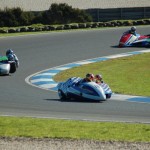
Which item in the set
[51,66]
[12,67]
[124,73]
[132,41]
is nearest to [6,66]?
[12,67]

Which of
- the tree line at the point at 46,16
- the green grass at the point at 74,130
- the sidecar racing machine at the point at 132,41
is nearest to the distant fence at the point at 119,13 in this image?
the tree line at the point at 46,16

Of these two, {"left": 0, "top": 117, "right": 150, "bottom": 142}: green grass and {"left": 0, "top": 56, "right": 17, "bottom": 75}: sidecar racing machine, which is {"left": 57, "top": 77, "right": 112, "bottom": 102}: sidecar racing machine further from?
{"left": 0, "top": 56, "right": 17, "bottom": 75}: sidecar racing machine

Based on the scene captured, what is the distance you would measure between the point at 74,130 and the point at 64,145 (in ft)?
3.77

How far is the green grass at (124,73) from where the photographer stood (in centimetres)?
1684

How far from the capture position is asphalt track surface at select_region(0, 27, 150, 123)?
13.2 meters

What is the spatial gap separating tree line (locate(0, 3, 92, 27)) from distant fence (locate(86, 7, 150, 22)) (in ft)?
2.15

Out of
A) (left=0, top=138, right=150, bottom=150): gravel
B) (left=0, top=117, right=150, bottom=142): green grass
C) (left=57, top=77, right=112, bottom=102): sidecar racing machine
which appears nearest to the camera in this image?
(left=0, top=138, right=150, bottom=150): gravel

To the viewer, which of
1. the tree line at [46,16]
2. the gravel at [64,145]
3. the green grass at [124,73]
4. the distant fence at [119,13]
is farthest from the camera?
the distant fence at [119,13]

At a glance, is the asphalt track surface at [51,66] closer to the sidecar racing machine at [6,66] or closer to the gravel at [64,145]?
the sidecar racing machine at [6,66]

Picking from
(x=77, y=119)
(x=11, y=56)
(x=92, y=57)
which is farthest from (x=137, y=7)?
(x=77, y=119)

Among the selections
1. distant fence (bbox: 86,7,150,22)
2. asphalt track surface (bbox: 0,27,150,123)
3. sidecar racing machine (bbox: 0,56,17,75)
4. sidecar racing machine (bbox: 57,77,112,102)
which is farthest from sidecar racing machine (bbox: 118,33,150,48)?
sidecar racing machine (bbox: 57,77,112,102)

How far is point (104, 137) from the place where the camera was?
10227 mm

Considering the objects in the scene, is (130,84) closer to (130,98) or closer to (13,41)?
(130,98)

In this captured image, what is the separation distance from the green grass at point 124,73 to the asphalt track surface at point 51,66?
4.15 feet
